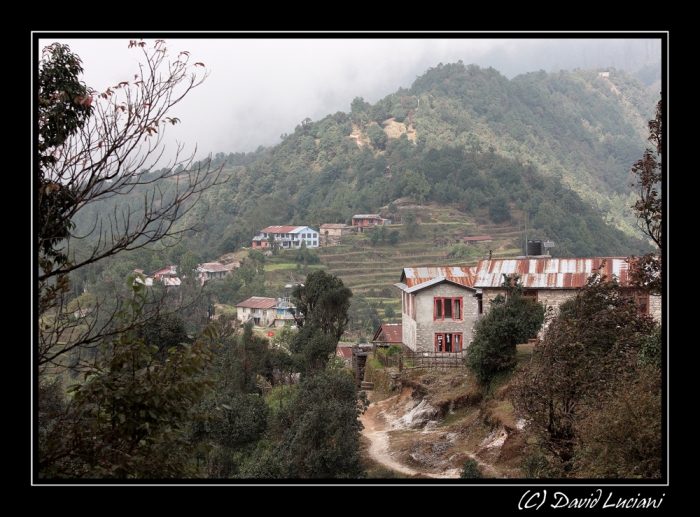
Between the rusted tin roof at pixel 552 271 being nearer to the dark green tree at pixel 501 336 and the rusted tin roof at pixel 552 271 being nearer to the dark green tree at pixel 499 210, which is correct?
the dark green tree at pixel 501 336

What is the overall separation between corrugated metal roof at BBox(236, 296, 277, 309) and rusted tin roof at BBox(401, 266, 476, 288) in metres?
31.4

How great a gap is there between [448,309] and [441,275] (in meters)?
1.08

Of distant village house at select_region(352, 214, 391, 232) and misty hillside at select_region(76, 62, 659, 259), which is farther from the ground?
misty hillside at select_region(76, 62, 659, 259)

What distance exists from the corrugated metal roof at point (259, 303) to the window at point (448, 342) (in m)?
32.5

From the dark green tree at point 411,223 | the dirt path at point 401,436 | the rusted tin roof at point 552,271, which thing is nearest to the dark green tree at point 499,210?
the dark green tree at point 411,223

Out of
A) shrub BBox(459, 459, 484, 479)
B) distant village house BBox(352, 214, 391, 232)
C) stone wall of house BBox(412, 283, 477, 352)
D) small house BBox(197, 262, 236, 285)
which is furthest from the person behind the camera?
distant village house BBox(352, 214, 391, 232)

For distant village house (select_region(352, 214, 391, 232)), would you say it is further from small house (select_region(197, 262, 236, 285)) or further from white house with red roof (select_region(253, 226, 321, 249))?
small house (select_region(197, 262, 236, 285))

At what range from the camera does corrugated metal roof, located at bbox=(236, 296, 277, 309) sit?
50.6 meters

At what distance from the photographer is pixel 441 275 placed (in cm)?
1934

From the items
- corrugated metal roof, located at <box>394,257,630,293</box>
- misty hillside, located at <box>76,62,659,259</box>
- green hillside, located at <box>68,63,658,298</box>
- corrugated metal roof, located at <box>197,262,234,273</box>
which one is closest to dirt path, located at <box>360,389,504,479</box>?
corrugated metal roof, located at <box>394,257,630,293</box>

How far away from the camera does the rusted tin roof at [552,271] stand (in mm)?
16531

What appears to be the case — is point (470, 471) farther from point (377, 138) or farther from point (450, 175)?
point (377, 138)

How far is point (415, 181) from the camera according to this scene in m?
78.3
